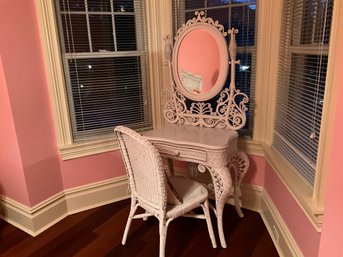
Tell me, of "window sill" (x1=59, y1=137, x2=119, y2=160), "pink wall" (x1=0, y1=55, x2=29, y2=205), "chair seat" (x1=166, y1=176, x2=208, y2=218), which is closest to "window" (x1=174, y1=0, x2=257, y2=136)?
"chair seat" (x1=166, y1=176, x2=208, y2=218)

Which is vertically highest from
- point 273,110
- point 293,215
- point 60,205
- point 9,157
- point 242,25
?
point 242,25

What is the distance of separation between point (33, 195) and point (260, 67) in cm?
198

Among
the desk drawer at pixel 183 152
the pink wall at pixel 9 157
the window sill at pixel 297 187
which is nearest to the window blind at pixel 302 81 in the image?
the window sill at pixel 297 187

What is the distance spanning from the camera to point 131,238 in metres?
2.16

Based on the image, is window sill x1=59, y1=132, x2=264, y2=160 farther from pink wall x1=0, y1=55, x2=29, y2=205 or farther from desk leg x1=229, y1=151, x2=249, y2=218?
pink wall x1=0, y1=55, x2=29, y2=205

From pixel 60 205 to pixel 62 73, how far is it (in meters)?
1.09

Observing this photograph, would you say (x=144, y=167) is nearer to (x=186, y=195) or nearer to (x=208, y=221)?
(x=186, y=195)

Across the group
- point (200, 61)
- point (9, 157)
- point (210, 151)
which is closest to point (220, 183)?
point (210, 151)

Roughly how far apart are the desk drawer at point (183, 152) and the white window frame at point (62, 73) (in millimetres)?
728

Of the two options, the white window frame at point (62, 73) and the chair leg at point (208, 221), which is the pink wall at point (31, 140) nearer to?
the white window frame at point (62, 73)

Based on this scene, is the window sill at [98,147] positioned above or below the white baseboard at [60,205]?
above

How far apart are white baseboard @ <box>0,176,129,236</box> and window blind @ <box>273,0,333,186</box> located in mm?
1474

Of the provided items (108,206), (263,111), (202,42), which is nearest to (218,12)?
(202,42)

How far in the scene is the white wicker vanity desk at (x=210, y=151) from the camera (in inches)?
74.2
